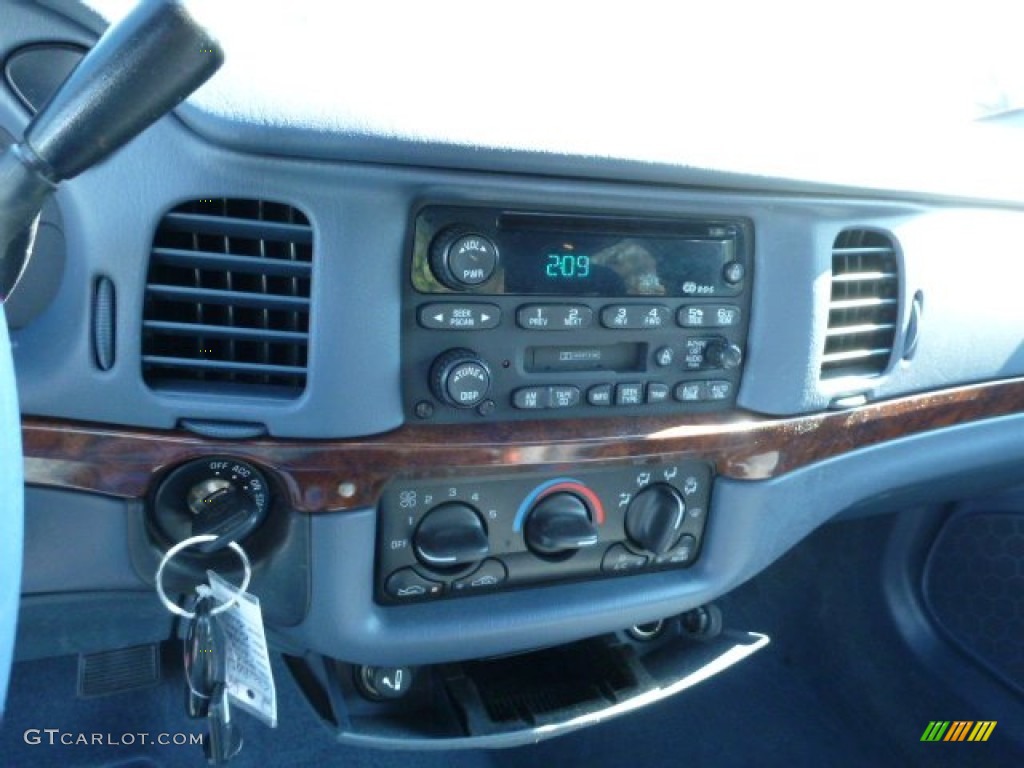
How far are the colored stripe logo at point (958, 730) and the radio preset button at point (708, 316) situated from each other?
119 centimetres

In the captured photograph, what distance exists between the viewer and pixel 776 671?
78.7 inches

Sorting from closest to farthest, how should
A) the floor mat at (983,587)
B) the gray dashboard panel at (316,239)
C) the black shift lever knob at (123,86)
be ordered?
the black shift lever knob at (123,86), the gray dashboard panel at (316,239), the floor mat at (983,587)

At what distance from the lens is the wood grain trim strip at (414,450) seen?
3.07 ft

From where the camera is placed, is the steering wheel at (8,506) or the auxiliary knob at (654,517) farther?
the auxiliary knob at (654,517)

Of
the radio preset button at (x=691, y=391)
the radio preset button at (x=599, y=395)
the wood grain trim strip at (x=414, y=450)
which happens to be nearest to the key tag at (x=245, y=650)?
the wood grain trim strip at (x=414, y=450)

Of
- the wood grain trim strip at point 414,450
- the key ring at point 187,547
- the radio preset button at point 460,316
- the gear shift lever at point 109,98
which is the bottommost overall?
the key ring at point 187,547

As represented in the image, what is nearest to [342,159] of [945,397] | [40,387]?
[40,387]

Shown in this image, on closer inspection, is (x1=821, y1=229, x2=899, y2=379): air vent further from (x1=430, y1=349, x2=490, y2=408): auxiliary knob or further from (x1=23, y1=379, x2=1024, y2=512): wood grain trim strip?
(x1=430, y1=349, x2=490, y2=408): auxiliary knob

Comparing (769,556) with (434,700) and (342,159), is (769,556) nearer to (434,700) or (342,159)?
(434,700)

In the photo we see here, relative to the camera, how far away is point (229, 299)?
35.3 inches

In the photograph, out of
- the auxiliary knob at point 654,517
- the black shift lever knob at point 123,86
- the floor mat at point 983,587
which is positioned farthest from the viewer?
the floor mat at point 983,587

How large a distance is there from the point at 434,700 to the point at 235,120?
91 centimetres

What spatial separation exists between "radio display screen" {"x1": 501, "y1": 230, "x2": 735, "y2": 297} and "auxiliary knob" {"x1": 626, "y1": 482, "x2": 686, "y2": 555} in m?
0.28

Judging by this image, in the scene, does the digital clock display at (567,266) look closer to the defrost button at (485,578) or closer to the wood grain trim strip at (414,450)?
the wood grain trim strip at (414,450)
